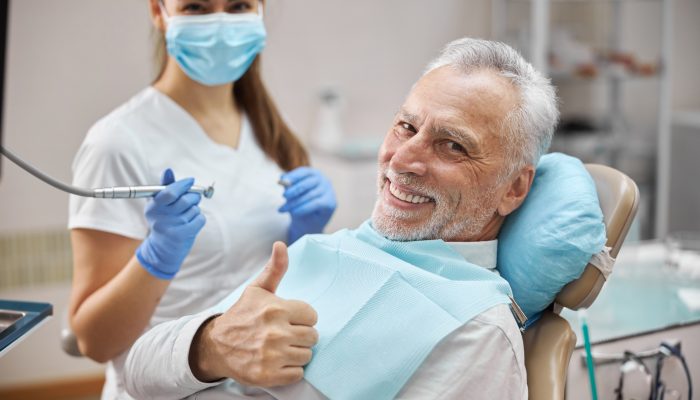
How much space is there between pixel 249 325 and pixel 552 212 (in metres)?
0.55

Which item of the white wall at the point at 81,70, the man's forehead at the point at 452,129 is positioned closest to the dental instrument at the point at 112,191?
the man's forehead at the point at 452,129

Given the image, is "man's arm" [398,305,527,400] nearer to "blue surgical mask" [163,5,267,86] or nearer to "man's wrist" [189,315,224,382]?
"man's wrist" [189,315,224,382]

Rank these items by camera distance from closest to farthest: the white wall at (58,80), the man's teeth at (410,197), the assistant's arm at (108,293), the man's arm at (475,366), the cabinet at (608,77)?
the man's arm at (475,366) < the man's teeth at (410,197) < the assistant's arm at (108,293) < the white wall at (58,80) < the cabinet at (608,77)

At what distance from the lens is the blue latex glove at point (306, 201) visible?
175cm

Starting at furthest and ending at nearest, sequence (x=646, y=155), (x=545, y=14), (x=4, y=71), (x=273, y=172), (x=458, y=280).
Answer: (x=646, y=155), (x=545, y=14), (x=273, y=172), (x=4, y=71), (x=458, y=280)

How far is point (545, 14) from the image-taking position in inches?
131

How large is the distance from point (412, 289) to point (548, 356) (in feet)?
0.88

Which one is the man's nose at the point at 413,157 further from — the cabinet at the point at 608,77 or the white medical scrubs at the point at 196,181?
the cabinet at the point at 608,77

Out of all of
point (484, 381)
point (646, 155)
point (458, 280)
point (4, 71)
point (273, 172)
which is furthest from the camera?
point (646, 155)

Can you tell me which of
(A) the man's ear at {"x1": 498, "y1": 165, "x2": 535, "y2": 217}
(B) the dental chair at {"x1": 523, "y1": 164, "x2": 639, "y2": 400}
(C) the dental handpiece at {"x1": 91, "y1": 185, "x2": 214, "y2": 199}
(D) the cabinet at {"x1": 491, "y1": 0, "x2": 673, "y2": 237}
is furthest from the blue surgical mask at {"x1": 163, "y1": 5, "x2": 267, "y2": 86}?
(D) the cabinet at {"x1": 491, "y1": 0, "x2": 673, "y2": 237}

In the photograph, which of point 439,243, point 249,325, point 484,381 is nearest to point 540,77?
point 439,243

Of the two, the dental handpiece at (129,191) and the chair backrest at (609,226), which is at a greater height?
the dental handpiece at (129,191)

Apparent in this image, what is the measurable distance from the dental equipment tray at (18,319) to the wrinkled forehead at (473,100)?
0.76 meters

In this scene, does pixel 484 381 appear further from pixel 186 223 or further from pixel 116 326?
pixel 116 326
